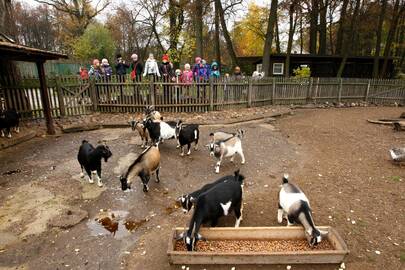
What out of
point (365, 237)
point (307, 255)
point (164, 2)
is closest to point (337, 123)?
point (365, 237)

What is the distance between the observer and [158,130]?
8.25 metres

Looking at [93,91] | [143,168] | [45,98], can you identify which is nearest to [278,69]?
[93,91]

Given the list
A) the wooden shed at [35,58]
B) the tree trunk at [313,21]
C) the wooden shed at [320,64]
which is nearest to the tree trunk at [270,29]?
the tree trunk at [313,21]

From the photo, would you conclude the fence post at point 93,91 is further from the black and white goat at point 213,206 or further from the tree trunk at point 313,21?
the tree trunk at point 313,21

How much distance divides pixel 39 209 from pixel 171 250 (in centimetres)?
313

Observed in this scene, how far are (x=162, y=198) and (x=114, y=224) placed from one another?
46.7 inches

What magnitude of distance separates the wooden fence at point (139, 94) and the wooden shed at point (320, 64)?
10.5 meters

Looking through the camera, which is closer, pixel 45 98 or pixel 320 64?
pixel 45 98

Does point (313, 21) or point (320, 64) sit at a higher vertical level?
point (313, 21)

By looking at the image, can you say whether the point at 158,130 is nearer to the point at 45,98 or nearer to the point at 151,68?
the point at 45,98

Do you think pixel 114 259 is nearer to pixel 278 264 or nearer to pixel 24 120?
pixel 278 264

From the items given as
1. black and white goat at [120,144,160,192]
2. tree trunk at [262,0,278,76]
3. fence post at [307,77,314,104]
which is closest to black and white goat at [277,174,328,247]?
black and white goat at [120,144,160,192]

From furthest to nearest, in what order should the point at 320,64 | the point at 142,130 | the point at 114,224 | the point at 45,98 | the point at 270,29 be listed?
the point at 320,64 → the point at 270,29 → the point at 45,98 → the point at 142,130 → the point at 114,224

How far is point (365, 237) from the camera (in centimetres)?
452
